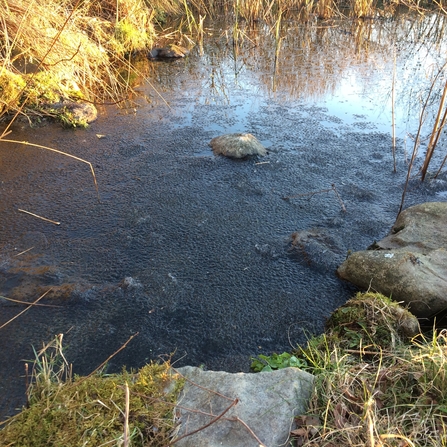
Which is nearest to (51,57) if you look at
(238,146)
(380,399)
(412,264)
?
(238,146)

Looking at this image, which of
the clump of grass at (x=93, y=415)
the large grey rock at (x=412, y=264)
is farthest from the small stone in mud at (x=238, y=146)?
the clump of grass at (x=93, y=415)

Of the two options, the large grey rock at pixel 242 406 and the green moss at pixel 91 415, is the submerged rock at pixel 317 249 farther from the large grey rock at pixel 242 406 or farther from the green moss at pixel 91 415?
the green moss at pixel 91 415

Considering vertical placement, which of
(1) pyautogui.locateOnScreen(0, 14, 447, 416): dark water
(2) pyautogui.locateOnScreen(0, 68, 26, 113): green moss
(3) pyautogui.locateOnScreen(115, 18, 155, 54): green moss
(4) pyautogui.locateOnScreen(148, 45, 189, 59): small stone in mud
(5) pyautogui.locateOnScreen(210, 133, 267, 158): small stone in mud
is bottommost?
(1) pyautogui.locateOnScreen(0, 14, 447, 416): dark water

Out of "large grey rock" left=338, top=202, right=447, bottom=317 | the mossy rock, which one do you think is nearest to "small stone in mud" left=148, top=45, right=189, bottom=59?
"large grey rock" left=338, top=202, right=447, bottom=317

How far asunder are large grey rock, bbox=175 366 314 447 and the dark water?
2.08 feet

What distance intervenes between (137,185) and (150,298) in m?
1.54

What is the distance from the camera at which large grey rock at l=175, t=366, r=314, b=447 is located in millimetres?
1453

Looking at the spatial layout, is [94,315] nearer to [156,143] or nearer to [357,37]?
[156,143]

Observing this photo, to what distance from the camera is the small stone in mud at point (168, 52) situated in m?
7.77

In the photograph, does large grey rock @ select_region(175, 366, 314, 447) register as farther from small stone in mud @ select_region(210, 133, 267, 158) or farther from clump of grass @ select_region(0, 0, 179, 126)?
clump of grass @ select_region(0, 0, 179, 126)

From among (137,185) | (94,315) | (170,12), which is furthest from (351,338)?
(170,12)

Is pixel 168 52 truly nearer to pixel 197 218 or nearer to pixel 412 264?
pixel 197 218

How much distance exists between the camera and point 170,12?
982cm

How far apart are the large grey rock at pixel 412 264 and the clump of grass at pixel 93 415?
1609 millimetres
